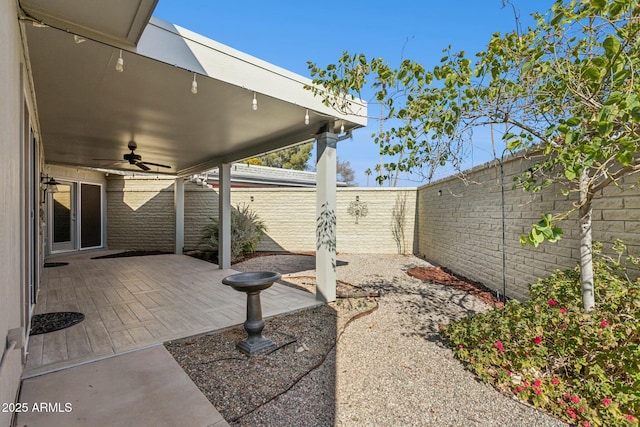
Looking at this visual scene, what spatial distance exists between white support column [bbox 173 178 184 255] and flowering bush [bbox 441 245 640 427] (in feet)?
27.7

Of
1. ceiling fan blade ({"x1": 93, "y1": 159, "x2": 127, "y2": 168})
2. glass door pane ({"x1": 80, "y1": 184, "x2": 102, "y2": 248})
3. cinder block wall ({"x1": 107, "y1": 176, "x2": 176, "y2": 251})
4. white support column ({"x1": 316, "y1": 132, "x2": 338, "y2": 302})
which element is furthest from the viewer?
cinder block wall ({"x1": 107, "y1": 176, "x2": 176, "y2": 251})

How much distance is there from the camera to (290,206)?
33.1 feet

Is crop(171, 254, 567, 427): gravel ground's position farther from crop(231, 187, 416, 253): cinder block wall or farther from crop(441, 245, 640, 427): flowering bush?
crop(231, 187, 416, 253): cinder block wall

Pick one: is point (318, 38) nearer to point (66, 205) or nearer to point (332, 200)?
point (332, 200)

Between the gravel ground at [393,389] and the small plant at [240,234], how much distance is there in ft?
18.7

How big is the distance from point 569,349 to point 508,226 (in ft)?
8.74

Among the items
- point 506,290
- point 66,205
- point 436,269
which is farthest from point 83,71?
point 66,205

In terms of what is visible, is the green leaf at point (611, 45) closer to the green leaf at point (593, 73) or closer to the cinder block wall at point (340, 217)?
the green leaf at point (593, 73)

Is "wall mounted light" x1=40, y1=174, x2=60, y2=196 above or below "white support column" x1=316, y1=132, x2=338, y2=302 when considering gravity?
above

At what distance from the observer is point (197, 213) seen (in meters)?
10.1

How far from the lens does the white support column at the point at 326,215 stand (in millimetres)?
4379

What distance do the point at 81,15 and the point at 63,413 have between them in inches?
110

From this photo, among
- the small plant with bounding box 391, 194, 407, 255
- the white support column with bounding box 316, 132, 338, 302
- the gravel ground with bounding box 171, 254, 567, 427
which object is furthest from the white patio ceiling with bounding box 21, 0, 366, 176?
the small plant with bounding box 391, 194, 407, 255

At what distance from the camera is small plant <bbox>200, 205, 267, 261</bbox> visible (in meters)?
8.65
